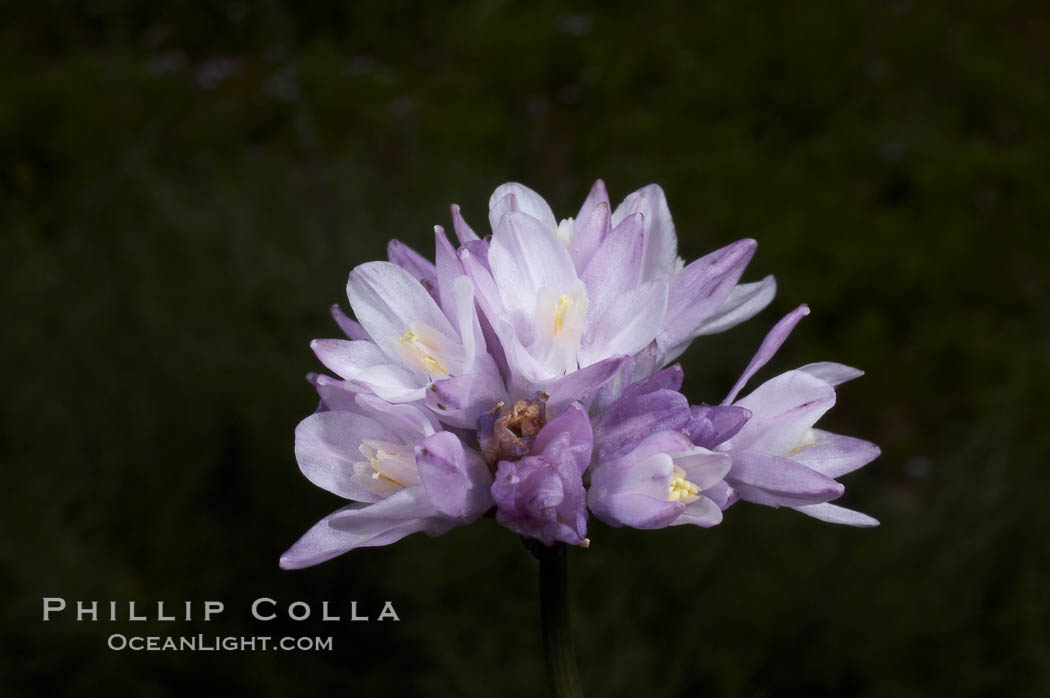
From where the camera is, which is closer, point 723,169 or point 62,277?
point 62,277

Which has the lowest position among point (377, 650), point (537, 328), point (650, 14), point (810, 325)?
point (377, 650)

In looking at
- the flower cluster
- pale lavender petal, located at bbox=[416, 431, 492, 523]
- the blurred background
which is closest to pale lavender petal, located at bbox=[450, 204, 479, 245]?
the flower cluster

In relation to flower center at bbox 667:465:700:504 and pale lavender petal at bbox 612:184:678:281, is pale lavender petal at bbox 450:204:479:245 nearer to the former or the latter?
pale lavender petal at bbox 612:184:678:281

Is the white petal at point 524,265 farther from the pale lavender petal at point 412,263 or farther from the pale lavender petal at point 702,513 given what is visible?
the pale lavender petal at point 702,513

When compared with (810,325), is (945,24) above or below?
above

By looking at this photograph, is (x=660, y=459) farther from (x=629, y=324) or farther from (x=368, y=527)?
(x=368, y=527)

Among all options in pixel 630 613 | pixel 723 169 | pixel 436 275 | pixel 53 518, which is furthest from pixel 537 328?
pixel 723 169

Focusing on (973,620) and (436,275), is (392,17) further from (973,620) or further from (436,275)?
(436,275)
